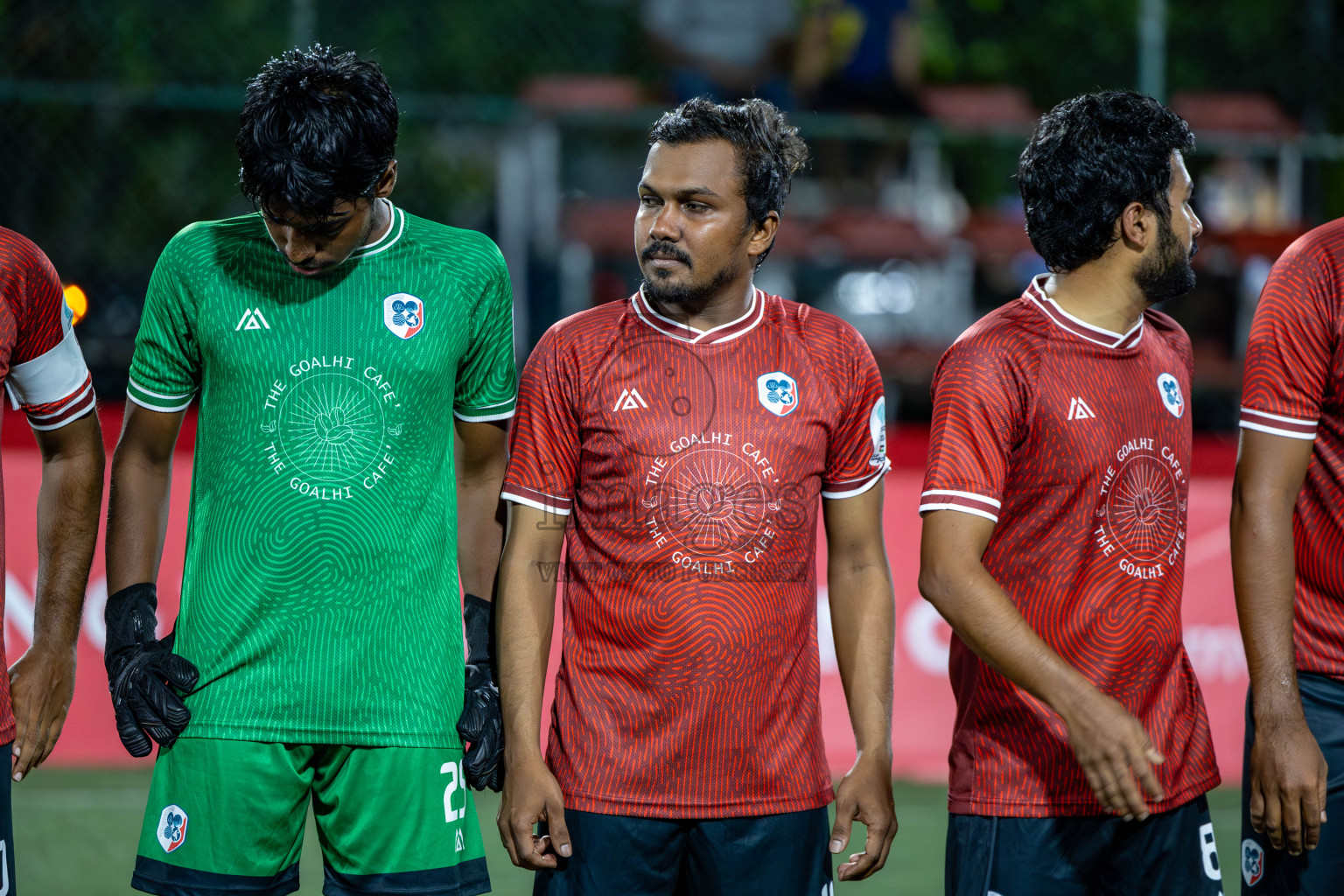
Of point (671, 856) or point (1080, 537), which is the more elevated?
point (1080, 537)

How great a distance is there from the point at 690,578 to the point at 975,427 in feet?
1.93

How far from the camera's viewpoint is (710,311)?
2.84 m

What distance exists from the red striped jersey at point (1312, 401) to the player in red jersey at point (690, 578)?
2.46ft

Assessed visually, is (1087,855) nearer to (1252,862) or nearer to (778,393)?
(1252,862)

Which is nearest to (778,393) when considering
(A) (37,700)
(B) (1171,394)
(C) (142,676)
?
(B) (1171,394)

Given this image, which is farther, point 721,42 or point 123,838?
point 721,42

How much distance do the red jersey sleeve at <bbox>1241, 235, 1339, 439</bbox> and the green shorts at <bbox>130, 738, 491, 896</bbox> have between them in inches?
65.7

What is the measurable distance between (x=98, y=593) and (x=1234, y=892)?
4.12 metres

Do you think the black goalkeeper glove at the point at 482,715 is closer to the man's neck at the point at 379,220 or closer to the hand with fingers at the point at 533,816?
the hand with fingers at the point at 533,816

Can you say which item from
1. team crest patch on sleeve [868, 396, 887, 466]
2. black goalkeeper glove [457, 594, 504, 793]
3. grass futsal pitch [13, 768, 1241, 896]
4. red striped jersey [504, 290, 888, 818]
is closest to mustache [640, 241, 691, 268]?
red striped jersey [504, 290, 888, 818]

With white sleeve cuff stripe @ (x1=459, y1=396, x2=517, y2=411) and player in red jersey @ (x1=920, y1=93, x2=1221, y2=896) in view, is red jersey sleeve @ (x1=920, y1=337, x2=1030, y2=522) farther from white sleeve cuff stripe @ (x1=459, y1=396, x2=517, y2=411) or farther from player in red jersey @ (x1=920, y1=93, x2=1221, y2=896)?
white sleeve cuff stripe @ (x1=459, y1=396, x2=517, y2=411)

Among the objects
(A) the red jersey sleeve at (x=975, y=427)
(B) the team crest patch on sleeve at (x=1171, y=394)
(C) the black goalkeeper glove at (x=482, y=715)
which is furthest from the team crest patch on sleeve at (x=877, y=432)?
(C) the black goalkeeper glove at (x=482, y=715)

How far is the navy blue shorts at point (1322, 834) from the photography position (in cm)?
273

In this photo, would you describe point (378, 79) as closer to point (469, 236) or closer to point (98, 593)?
point (469, 236)
